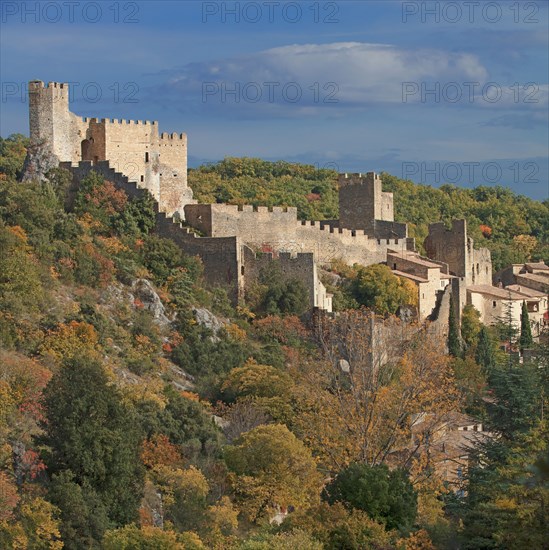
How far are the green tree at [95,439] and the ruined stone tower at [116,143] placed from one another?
15.5m

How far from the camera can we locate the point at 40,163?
50.1 meters

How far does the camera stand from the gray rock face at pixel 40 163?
50000mm

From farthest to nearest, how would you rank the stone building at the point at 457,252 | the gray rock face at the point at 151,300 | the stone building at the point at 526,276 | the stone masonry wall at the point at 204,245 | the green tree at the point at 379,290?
the stone building at the point at 526,276 < the stone building at the point at 457,252 < the green tree at the point at 379,290 < the stone masonry wall at the point at 204,245 < the gray rock face at the point at 151,300

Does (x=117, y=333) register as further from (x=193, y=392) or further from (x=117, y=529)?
(x=117, y=529)

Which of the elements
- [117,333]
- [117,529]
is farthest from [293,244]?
[117,529]

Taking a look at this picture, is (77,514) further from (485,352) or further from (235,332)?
(485,352)

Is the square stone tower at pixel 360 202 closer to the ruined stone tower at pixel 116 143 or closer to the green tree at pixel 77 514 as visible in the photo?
the ruined stone tower at pixel 116 143

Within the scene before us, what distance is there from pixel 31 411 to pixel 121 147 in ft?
48.8

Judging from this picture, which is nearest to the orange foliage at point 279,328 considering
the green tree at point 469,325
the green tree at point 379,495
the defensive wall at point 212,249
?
the defensive wall at point 212,249

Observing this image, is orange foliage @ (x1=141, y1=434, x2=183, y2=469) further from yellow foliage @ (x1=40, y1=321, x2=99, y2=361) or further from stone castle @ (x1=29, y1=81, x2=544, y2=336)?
stone castle @ (x1=29, y1=81, x2=544, y2=336)

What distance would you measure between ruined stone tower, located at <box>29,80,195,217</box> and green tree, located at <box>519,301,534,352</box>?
44.4 ft

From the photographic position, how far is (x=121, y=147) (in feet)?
168

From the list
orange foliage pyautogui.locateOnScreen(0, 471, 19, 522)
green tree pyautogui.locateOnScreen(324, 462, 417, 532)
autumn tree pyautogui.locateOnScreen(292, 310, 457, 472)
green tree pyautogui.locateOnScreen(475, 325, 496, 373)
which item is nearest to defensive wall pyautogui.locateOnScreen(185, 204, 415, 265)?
autumn tree pyautogui.locateOnScreen(292, 310, 457, 472)

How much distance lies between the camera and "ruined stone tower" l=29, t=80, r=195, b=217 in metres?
50.2
